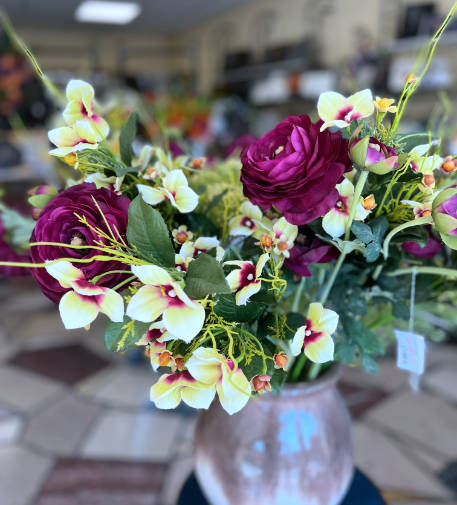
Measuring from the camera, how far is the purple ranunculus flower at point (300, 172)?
1.51 ft

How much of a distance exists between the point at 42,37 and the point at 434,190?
34.4 feet

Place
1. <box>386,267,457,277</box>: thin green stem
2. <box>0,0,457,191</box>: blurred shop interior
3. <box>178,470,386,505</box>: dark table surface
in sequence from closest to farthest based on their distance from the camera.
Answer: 1. <box>386,267,457,277</box>: thin green stem
2. <box>178,470,386,505</box>: dark table surface
3. <box>0,0,457,191</box>: blurred shop interior

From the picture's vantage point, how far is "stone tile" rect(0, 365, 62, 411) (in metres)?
1.89

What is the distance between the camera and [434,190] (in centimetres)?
52

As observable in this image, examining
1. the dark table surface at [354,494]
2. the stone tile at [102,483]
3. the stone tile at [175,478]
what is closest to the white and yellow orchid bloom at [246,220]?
the dark table surface at [354,494]

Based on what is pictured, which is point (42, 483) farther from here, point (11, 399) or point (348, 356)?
point (348, 356)

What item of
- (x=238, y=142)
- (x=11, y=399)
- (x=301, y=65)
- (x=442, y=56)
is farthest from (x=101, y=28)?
(x=238, y=142)

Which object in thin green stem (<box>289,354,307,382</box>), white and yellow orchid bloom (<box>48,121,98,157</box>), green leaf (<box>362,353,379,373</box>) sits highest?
white and yellow orchid bloom (<box>48,121,98,157</box>)

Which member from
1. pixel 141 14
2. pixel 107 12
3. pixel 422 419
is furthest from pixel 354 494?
pixel 141 14

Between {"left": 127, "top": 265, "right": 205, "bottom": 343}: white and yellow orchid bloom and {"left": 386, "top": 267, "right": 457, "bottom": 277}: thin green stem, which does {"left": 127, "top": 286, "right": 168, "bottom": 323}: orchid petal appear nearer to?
{"left": 127, "top": 265, "right": 205, "bottom": 343}: white and yellow orchid bloom

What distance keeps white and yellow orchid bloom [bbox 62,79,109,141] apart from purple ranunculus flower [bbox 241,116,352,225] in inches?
8.3

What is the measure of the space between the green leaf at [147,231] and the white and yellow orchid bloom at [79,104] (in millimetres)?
158

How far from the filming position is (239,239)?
23.7 inches

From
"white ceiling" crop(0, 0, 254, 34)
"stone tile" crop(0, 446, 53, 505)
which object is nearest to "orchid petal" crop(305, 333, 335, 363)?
"stone tile" crop(0, 446, 53, 505)
